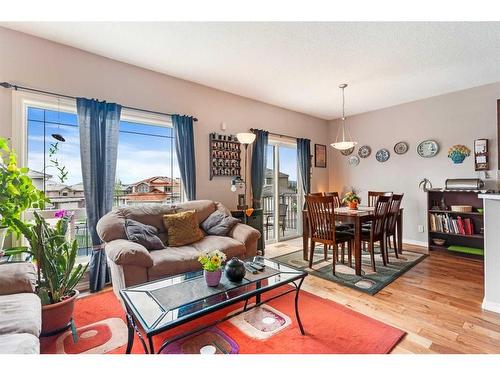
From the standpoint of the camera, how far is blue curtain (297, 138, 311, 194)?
16.7 feet

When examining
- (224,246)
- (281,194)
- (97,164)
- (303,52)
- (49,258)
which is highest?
(303,52)

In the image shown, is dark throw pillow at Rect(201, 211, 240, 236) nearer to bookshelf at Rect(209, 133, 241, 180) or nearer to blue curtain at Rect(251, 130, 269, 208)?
bookshelf at Rect(209, 133, 241, 180)

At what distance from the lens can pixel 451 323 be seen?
202 centimetres

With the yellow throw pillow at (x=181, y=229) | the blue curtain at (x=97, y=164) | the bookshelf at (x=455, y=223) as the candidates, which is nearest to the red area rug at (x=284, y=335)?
the blue curtain at (x=97, y=164)

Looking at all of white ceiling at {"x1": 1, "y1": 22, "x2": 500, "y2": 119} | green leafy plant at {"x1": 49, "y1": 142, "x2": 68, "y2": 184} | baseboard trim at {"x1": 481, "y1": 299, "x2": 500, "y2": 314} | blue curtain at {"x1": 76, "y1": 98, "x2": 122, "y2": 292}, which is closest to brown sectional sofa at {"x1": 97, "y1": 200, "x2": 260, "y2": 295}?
blue curtain at {"x1": 76, "y1": 98, "x2": 122, "y2": 292}

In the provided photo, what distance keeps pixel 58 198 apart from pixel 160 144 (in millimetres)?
1365

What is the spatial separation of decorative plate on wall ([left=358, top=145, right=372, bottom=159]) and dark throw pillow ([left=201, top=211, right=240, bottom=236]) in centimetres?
344

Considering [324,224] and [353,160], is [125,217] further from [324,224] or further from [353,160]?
[353,160]

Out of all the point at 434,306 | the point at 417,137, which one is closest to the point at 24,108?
the point at 434,306

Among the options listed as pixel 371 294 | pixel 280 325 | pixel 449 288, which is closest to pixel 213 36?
pixel 280 325

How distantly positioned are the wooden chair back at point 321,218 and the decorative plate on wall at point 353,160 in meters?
2.65

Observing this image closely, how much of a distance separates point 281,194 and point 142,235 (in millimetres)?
3043

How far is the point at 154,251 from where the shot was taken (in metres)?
2.58
